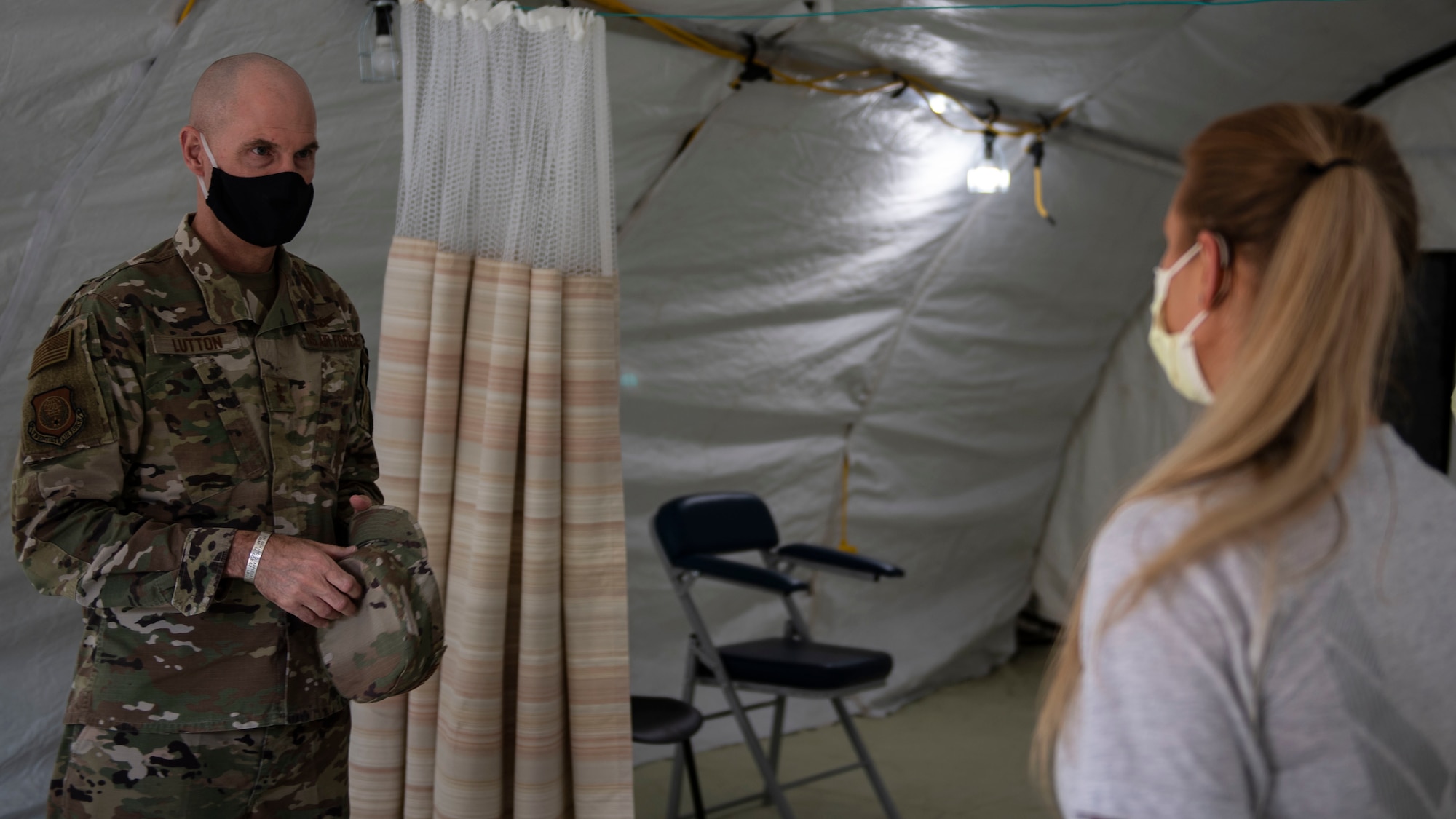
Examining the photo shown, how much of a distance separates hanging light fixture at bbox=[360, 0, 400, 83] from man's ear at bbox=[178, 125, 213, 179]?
671 mm

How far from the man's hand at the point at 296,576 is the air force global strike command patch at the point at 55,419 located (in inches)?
9.4

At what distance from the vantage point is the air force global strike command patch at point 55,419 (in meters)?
1.40

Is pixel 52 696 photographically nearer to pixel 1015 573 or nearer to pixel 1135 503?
pixel 1135 503

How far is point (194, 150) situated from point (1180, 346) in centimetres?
131

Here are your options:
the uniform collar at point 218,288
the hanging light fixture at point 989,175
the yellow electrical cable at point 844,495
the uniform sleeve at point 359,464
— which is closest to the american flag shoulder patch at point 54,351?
the uniform collar at point 218,288

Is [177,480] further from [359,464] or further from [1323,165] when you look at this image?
[1323,165]

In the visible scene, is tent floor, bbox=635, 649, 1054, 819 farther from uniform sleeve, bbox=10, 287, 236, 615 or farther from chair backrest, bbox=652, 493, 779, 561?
uniform sleeve, bbox=10, 287, 236, 615

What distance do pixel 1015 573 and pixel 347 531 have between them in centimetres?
409

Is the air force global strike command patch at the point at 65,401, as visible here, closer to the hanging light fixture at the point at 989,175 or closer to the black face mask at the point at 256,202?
the black face mask at the point at 256,202

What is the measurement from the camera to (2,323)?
220cm

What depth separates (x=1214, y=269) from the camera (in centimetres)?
96

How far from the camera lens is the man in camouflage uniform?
4.67 feet

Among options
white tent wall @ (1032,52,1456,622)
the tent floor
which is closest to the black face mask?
the tent floor

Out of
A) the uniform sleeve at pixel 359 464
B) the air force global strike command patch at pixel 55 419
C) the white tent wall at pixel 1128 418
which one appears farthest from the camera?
the white tent wall at pixel 1128 418
